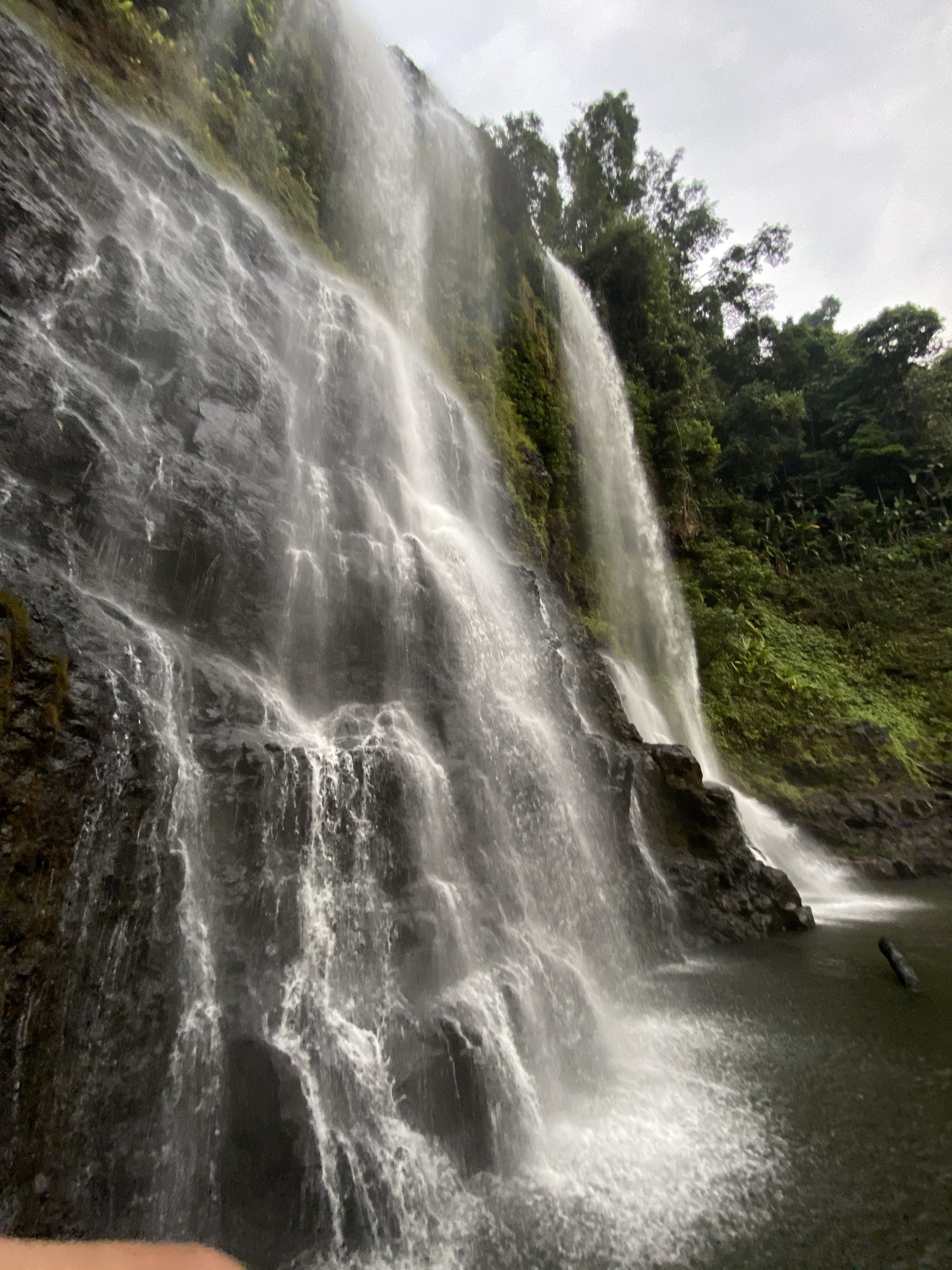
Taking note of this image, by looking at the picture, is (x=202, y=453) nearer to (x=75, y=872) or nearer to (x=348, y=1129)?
(x=75, y=872)

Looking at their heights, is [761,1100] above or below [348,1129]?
below

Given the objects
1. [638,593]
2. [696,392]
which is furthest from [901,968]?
[696,392]

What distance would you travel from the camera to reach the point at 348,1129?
4.46 metres

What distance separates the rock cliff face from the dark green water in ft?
4.25

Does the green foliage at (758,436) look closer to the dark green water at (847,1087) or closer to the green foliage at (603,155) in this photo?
the green foliage at (603,155)

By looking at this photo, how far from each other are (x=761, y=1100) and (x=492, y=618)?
655cm

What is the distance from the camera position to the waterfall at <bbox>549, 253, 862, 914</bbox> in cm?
1266

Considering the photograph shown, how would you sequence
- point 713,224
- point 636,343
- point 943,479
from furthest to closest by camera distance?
point 713,224 → point 943,479 → point 636,343

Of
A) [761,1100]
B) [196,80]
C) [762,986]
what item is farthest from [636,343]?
[761,1100]

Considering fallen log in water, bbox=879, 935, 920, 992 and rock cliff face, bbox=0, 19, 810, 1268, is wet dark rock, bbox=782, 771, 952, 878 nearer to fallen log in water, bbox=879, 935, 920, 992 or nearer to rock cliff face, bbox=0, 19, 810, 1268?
rock cliff face, bbox=0, 19, 810, 1268

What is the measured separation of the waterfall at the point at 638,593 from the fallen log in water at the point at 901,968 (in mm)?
3915

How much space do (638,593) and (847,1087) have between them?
12883mm

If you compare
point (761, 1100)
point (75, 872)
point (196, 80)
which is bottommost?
point (761, 1100)

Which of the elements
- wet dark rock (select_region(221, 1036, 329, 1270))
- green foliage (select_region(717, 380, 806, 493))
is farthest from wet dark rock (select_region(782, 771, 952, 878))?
green foliage (select_region(717, 380, 806, 493))
